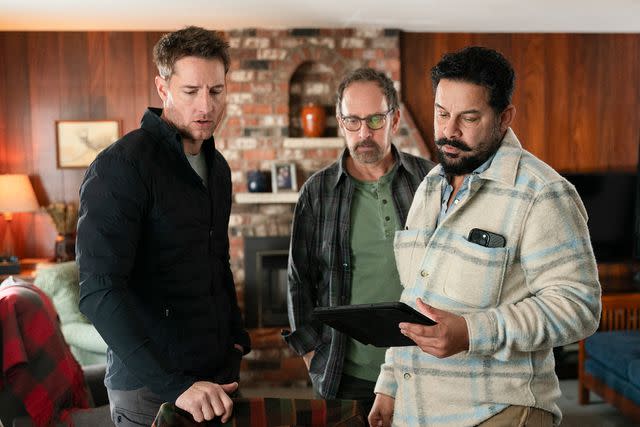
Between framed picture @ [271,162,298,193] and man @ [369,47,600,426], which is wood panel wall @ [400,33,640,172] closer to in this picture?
framed picture @ [271,162,298,193]

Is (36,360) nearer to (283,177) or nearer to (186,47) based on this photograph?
(186,47)

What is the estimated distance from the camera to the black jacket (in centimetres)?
138

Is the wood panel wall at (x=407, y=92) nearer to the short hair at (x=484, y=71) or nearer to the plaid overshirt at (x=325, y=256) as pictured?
the plaid overshirt at (x=325, y=256)

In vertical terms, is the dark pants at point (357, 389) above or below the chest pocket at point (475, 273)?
below

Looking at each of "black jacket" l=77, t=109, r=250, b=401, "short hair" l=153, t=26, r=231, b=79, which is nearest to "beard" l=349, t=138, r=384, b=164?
"black jacket" l=77, t=109, r=250, b=401

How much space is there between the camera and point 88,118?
5.58 meters

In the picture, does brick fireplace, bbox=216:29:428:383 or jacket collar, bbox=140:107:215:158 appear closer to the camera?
jacket collar, bbox=140:107:215:158

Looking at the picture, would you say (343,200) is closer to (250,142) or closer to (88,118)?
(250,142)

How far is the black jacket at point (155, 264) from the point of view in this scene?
138cm

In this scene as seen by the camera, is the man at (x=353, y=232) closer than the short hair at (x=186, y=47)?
No

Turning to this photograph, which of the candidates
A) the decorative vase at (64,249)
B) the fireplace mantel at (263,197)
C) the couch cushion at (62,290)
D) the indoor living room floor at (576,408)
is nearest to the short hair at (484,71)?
the indoor living room floor at (576,408)

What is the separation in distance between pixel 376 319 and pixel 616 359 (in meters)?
3.14

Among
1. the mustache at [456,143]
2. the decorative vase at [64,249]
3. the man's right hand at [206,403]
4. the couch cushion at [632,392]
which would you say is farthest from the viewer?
the decorative vase at [64,249]

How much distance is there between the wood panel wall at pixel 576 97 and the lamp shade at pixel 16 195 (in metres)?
3.17
